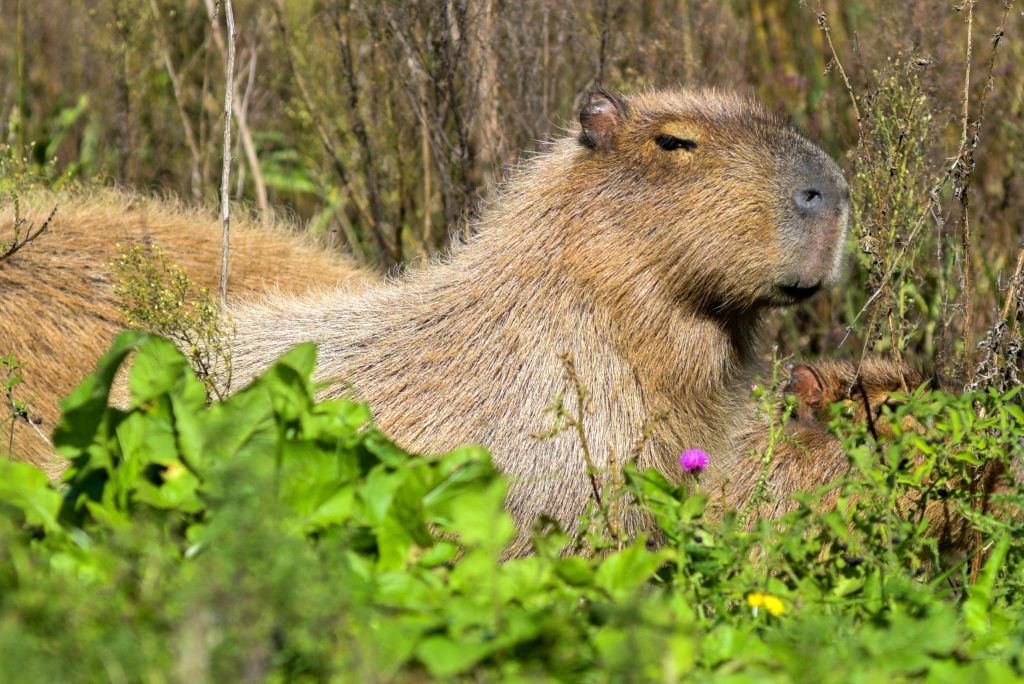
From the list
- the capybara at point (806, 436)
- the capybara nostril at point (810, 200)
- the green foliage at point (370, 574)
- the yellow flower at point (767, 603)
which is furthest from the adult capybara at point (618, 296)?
the yellow flower at point (767, 603)

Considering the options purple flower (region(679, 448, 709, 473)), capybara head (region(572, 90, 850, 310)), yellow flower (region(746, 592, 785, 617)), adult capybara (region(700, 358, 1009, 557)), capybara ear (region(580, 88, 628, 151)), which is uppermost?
capybara ear (region(580, 88, 628, 151))

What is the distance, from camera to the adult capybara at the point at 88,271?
385 centimetres

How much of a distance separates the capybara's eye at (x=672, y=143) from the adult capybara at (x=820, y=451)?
28.7 inches

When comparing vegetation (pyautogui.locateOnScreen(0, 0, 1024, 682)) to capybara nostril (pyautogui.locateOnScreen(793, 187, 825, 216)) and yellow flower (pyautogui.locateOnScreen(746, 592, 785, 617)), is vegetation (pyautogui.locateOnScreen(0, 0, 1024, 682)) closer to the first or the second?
yellow flower (pyautogui.locateOnScreen(746, 592, 785, 617))

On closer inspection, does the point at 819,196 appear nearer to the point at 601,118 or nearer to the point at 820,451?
the point at 601,118

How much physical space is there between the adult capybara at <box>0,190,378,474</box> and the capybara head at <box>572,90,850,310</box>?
1.38m

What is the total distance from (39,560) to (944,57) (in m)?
4.10

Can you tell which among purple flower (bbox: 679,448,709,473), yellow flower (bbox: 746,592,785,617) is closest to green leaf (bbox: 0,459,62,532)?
yellow flower (bbox: 746,592,785,617)

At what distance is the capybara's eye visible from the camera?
3377mm

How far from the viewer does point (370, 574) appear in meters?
2.18

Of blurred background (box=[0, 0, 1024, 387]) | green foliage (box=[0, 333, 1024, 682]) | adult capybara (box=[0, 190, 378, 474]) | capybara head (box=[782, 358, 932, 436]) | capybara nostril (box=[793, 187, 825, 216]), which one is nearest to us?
green foliage (box=[0, 333, 1024, 682])

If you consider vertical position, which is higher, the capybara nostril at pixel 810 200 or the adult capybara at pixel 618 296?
the capybara nostril at pixel 810 200

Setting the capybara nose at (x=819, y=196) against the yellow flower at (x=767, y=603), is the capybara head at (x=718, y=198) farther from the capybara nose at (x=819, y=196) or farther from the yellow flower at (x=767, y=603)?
the yellow flower at (x=767, y=603)

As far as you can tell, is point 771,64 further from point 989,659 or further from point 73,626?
point 73,626
